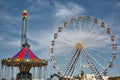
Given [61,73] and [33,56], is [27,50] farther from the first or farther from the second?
[61,73]

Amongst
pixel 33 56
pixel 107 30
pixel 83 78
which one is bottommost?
pixel 83 78

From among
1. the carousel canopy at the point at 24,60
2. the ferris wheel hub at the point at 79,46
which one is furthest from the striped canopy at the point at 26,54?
the ferris wheel hub at the point at 79,46

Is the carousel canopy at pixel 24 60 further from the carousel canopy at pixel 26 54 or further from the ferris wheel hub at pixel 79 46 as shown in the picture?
the ferris wheel hub at pixel 79 46

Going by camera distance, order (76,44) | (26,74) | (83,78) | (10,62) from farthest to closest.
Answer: (83,78) → (76,44) → (26,74) → (10,62)

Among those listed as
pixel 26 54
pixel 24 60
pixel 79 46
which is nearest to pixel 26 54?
pixel 26 54

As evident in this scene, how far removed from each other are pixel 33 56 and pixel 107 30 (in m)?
15.7

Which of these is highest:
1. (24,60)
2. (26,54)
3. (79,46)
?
(79,46)

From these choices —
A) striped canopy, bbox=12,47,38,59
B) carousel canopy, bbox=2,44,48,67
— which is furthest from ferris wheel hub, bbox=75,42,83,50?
striped canopy, bbox=12,47,38,59

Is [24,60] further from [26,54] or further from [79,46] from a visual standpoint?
[79,46]

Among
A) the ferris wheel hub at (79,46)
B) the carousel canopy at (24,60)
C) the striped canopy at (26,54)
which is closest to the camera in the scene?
the carousel canopy at (24,60)

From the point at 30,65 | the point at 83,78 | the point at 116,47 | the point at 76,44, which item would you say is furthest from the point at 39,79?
the point at 83,78

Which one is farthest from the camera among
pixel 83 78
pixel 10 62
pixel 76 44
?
pixel 83 78

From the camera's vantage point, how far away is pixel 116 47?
4541cm

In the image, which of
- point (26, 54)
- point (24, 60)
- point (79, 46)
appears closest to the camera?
point (24, 60)
